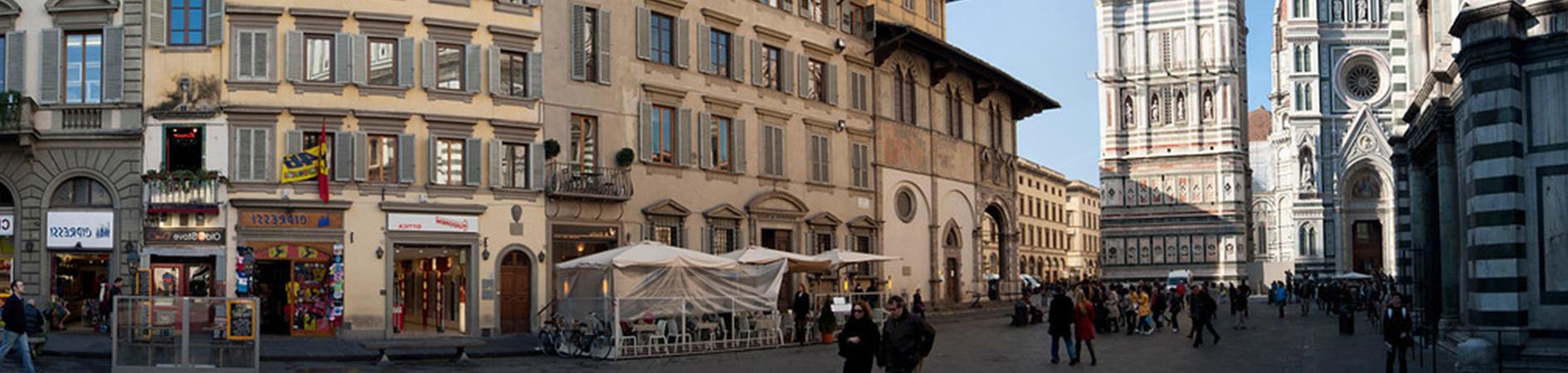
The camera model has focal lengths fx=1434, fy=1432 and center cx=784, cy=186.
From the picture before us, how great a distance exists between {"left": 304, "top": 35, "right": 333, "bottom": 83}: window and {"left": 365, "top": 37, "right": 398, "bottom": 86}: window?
86cm

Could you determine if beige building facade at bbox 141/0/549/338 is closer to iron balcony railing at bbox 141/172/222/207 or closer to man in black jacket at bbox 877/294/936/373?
iron balcony railing at bbox 141/172/222/207

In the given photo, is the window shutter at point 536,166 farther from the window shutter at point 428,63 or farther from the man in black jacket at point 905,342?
the man in black jacket at point 905,342

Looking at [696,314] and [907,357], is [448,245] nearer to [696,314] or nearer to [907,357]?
[696,314]

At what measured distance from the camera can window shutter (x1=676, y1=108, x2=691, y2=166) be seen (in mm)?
37969

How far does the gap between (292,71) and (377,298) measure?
17.5 ft

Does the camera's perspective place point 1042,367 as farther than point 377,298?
No

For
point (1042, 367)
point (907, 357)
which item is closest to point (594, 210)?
point (1042, 367)

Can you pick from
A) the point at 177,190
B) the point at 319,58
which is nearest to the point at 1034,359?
the point at 319,58

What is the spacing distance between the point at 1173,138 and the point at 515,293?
270 feet

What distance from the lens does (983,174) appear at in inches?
2285

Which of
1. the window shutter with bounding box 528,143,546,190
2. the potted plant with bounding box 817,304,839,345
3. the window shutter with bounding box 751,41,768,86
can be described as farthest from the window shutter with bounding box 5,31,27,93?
the window shutter with bounding box 751,41,768,86

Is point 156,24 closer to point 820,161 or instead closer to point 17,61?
point 17,61

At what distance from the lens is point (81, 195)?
31.1 metres

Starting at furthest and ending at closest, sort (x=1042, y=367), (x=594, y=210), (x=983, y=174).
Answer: (x=983, y=174)
(x=594, y=210)
(x=1042, y=367)
